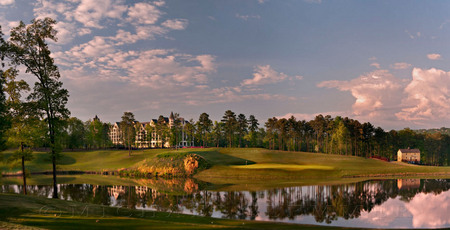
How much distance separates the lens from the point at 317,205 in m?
33.4

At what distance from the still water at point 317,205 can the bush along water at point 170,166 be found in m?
31.1

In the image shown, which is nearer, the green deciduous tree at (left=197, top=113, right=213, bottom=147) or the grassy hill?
the grassy hill

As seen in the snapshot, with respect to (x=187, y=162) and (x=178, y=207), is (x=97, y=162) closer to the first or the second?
(x=187, y=162)

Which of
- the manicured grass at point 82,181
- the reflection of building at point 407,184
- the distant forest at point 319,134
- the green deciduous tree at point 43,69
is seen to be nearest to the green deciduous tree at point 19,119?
the green deciduous tree at point 43,69

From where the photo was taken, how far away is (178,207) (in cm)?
3272

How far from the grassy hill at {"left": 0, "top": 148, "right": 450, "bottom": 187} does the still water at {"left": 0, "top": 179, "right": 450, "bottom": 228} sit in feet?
47.9

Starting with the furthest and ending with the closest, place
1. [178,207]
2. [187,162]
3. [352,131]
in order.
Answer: [352,131], [187,162], [178,207]

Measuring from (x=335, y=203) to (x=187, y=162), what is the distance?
4800 centimetres

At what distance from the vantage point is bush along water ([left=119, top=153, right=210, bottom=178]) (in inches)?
2925

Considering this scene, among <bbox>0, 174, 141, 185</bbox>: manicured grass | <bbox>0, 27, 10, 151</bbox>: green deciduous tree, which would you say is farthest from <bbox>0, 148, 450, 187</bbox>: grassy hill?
<bbox>0, 27, 10, 151</bbox>: green deciduous tree

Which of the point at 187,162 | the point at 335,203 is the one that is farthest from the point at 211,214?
the point at 187,162

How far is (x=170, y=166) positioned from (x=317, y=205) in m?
51.2

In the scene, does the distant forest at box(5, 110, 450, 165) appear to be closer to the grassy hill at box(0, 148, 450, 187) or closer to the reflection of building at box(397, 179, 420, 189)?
the grassy hill at box(0, 148, 450, 187)

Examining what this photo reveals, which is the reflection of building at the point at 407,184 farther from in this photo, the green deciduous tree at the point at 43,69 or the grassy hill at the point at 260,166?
the green deciduous tree at the point at 43,69
